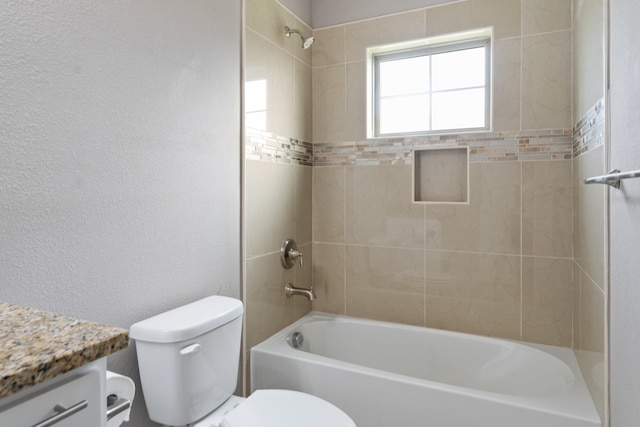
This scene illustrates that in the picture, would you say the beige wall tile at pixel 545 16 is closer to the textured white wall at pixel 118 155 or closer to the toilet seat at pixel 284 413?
the textured white wall at pixel 118 155

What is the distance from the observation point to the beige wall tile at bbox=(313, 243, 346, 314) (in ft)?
8.67

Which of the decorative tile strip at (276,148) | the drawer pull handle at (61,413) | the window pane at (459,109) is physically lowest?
the drawer pull handle at (61,413)

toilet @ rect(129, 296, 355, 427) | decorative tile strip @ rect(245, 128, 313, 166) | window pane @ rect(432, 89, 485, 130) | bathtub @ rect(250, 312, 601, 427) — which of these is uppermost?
window pane @ rect(432, 89, 485, 130)

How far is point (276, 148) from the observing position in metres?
2.27

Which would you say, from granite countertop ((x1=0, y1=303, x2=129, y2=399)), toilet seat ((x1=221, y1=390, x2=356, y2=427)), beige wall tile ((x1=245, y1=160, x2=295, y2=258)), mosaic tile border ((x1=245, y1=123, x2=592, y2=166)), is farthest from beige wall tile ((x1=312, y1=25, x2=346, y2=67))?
granite countertop ((x1=0, y1=303, x2=129, y2=399))

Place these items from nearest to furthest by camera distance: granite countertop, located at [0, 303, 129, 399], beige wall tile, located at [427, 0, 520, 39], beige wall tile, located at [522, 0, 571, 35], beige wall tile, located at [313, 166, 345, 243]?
granite countertop, located at [0, 303, 129, 399]
beige wall tile, located at [522, 0, 571, 35]
beige wall tile, located at [427, 0, 520, 39]
beige wall tile, located at [313, 166, 345, 243]

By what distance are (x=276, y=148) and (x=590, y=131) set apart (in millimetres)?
1540

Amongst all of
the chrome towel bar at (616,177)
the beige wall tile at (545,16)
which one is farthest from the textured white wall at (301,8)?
the chrome towel bar at (616,177)

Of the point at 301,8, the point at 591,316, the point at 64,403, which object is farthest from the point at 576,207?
the point at 64,403

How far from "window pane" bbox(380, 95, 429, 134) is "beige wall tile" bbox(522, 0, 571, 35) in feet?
2.19

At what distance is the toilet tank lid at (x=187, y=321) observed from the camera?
1.34m

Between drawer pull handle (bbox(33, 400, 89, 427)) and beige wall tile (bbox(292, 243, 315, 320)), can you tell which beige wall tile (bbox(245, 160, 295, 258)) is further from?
drawer pull handle (bbox(33, 400, 89, 427))

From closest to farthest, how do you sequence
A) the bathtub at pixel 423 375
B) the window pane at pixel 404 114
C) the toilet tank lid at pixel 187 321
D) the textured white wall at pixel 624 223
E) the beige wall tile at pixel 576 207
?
the textured white wall at pixel 624 223, the toilet tank lid at pixel 187 321, the bathtub at pixel 423 375, the beige wall tile at pixel 576 207, the window pane at pixel 404 114

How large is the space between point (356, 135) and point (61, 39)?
68.5 inches
